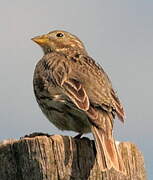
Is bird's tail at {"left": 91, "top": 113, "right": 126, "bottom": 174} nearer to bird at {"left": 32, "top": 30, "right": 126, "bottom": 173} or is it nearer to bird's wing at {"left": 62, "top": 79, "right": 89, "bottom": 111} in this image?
bird at {"left": 32, "top": 30, "right": 126, "bottom": 173}

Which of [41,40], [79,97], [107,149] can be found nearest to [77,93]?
[79,97]

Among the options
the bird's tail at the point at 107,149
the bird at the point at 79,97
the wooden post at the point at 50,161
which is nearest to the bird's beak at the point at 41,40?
the bird at the point at 79,97

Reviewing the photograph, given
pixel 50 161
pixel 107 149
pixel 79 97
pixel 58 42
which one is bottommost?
pixel 50 161

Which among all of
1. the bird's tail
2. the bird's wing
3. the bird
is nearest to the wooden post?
the bird's tail

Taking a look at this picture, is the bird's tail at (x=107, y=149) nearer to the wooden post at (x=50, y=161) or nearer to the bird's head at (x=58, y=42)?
Answer: the wooden post at (x=50, y=161)

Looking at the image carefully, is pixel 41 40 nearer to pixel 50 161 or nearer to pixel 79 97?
pixel 79 97

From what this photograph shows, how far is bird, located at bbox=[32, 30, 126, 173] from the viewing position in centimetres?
743

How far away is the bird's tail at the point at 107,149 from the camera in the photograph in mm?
5815

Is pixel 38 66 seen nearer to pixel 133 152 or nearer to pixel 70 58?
pixel 70 58

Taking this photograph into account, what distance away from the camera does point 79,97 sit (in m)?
7.72

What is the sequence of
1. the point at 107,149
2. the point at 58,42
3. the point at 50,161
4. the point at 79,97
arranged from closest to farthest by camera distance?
the point at 50,161
the point at 107,149
the point at 79,97
the point at 58,42

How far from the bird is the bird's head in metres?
0.88

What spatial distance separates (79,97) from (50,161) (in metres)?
2.35

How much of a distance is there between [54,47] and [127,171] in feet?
17.8
